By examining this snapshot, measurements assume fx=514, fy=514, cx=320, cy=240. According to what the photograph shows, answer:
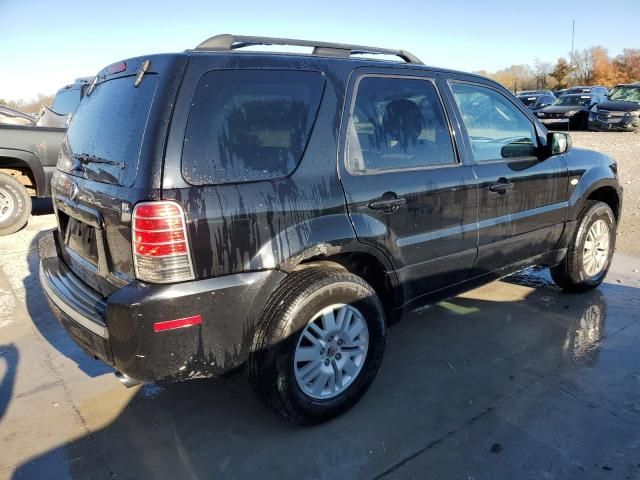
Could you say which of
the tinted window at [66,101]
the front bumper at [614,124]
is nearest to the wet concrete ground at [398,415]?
the tinted window at [66,101]

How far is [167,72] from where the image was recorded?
2.30m

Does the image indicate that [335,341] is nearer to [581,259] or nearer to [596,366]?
[596,366]

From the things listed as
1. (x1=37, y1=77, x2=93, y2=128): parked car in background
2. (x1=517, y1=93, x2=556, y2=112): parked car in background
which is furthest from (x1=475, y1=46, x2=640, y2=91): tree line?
(x1=37, y1=77, x2=93, y2=128): parked car in background

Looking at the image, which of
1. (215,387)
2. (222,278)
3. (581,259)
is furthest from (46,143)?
(581,259)

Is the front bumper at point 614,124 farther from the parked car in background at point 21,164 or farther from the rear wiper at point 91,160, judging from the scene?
the rear wiper at point 91,160

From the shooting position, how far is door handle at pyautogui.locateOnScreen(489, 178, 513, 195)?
3.41 m

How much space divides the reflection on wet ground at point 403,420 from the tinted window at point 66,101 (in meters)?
6.00

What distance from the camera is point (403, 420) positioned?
279cm

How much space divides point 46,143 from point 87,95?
4494 millimetres

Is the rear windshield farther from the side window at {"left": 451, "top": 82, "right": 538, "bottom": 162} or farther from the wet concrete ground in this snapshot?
the side window at {"left": 451, "top": 82, "right": 538, "bottom": 162}

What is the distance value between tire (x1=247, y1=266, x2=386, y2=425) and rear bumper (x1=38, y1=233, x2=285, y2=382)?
86 mm

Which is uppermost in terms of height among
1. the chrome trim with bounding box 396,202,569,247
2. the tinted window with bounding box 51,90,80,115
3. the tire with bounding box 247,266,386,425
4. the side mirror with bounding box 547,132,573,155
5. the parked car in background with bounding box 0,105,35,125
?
→ the tinted window with bounding box 51,90,80,115

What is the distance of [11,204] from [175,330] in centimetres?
586

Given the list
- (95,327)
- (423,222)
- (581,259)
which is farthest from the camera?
(581,259)
